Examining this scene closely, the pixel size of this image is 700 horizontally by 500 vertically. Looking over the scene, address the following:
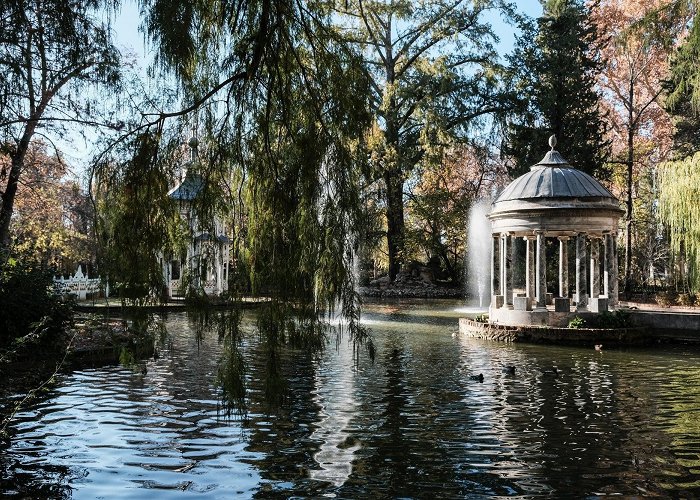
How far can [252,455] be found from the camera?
736 cm

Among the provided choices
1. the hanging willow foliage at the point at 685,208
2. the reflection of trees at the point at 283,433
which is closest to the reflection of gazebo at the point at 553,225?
the hanging willow foliage at the point at 685,208

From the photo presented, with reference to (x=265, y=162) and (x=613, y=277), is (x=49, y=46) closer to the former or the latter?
(x=265, y=162)

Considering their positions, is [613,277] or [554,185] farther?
[613,277]

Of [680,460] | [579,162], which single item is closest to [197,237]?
[680,460]

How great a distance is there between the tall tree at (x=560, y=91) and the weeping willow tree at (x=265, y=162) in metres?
32.3

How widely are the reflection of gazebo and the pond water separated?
684cm

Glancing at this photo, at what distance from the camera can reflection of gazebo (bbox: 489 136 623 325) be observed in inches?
804

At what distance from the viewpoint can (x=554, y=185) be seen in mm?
21047

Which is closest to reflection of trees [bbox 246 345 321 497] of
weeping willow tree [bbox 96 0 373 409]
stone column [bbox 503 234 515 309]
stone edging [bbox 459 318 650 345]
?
weeping willow tree [bbox 96 0 373 409]

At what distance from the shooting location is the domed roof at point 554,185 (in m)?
20.7

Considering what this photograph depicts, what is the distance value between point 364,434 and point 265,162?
450 cm

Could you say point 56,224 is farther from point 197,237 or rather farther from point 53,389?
point 197,237

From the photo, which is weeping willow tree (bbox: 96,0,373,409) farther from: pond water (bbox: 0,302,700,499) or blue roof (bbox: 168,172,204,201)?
pond water (bbox: 0,302,700,499)

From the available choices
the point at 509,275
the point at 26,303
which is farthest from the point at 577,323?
the point at 26,303
